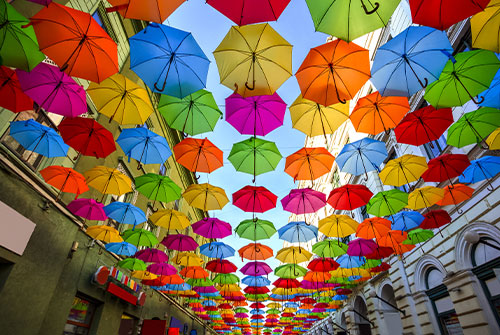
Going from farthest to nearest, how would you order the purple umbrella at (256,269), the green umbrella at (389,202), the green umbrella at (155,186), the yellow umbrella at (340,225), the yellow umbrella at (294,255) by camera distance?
the purple umbrella at (256,269) → the yellow umbrella at (294,255) → the yellow umbrella at (340,225) → the green umbrella at (389,202) → the green umbrella at (155,186)

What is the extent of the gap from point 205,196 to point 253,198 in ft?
6.06

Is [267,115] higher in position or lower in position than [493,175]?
higher

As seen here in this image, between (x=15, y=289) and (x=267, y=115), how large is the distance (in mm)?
8514

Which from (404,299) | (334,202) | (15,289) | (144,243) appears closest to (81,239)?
(144,243)

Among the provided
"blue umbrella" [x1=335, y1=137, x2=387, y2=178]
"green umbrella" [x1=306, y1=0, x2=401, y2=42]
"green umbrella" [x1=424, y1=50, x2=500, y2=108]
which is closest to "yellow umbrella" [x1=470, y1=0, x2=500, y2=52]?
"green umbrella" [x1=424, y1=50, x2=500, y2=108]

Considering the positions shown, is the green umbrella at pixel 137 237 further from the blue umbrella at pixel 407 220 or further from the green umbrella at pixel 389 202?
the blue umbrella at pixel 407 220

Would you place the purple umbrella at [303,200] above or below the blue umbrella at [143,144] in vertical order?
below

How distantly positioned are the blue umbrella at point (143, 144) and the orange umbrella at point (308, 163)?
14.0 feet

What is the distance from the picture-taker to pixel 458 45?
980cm

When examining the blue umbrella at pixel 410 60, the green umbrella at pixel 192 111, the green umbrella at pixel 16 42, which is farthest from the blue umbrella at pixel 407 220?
the green umbrella at pixel 16 42

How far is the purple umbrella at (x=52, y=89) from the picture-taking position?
578 cm

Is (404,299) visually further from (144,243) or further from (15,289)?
(15,289)

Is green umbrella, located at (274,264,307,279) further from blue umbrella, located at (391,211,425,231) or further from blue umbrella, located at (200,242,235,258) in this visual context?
blue umbrella, located at (391,211,425,231)

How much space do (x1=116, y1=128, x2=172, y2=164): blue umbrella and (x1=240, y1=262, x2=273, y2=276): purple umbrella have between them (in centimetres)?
946
